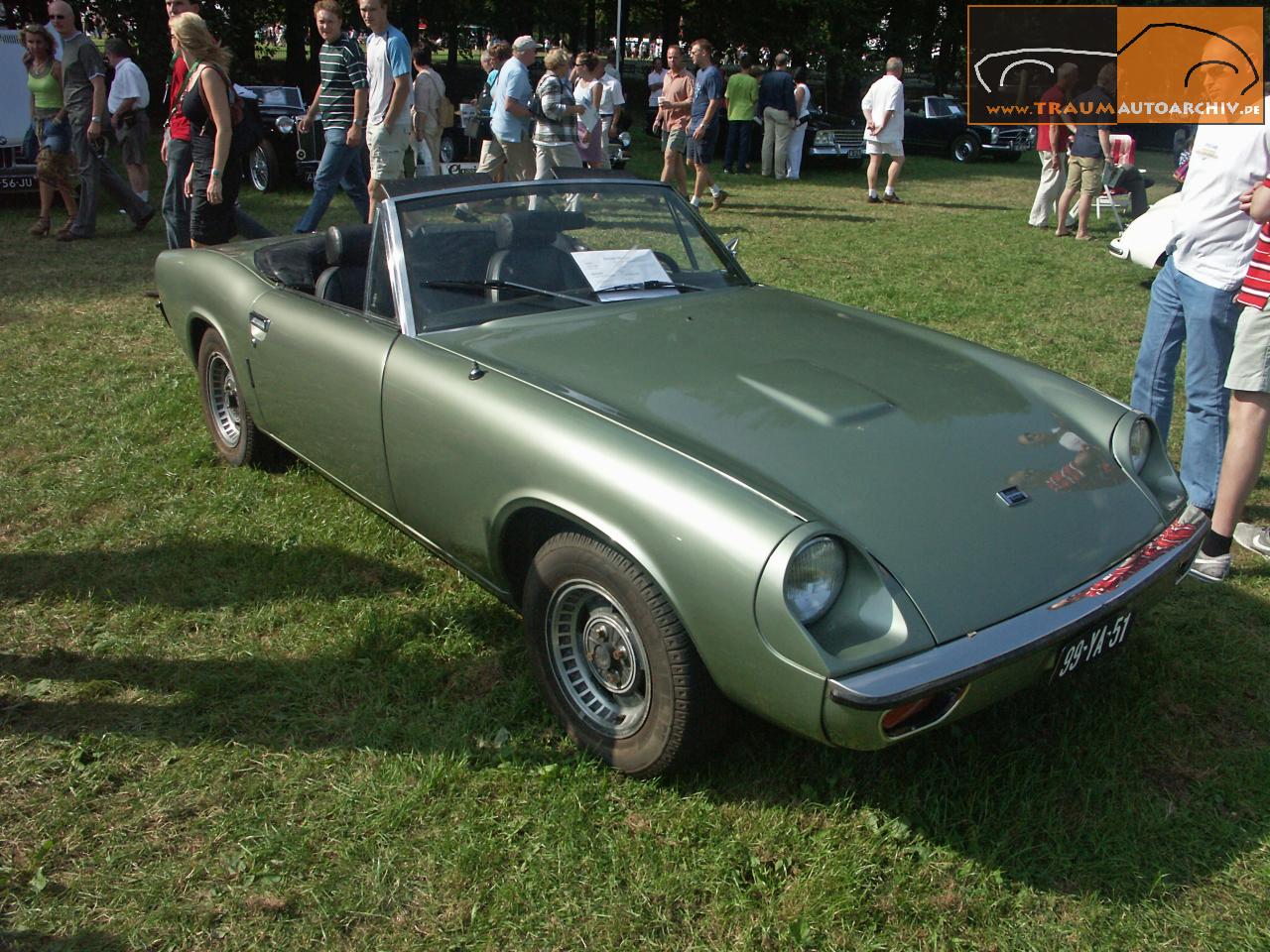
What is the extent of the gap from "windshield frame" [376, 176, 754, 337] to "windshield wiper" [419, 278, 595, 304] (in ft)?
0.22

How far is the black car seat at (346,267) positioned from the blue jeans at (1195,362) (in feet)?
9.57

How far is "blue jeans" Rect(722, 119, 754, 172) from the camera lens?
1620 cm

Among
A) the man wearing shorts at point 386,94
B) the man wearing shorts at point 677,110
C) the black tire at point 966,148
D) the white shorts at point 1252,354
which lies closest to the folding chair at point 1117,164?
the man wearing shorts at point 677,110

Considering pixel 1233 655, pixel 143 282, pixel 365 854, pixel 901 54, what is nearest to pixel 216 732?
pixel 365 854

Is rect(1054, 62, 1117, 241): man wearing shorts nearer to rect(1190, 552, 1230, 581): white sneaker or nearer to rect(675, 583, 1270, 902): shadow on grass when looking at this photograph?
rect(1190, 552, 1230, 581): white sneaker

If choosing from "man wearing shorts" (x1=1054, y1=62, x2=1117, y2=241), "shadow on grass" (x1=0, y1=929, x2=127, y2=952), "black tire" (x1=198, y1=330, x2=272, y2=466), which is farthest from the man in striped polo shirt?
"man wearing shorts" (x1=1054, y1=62, x2=1117, y2=241)

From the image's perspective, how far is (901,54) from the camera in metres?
34.1

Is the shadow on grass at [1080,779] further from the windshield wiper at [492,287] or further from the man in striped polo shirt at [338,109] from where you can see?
the man in striped polo shirt at [338,109]

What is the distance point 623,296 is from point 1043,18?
102ft

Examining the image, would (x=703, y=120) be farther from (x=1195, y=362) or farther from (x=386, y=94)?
(x=1195, y=362)

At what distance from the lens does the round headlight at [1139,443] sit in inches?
118

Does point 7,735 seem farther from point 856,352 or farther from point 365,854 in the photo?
point 856,352

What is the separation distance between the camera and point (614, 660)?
2.68 metres

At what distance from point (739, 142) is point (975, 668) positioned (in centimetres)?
1520
